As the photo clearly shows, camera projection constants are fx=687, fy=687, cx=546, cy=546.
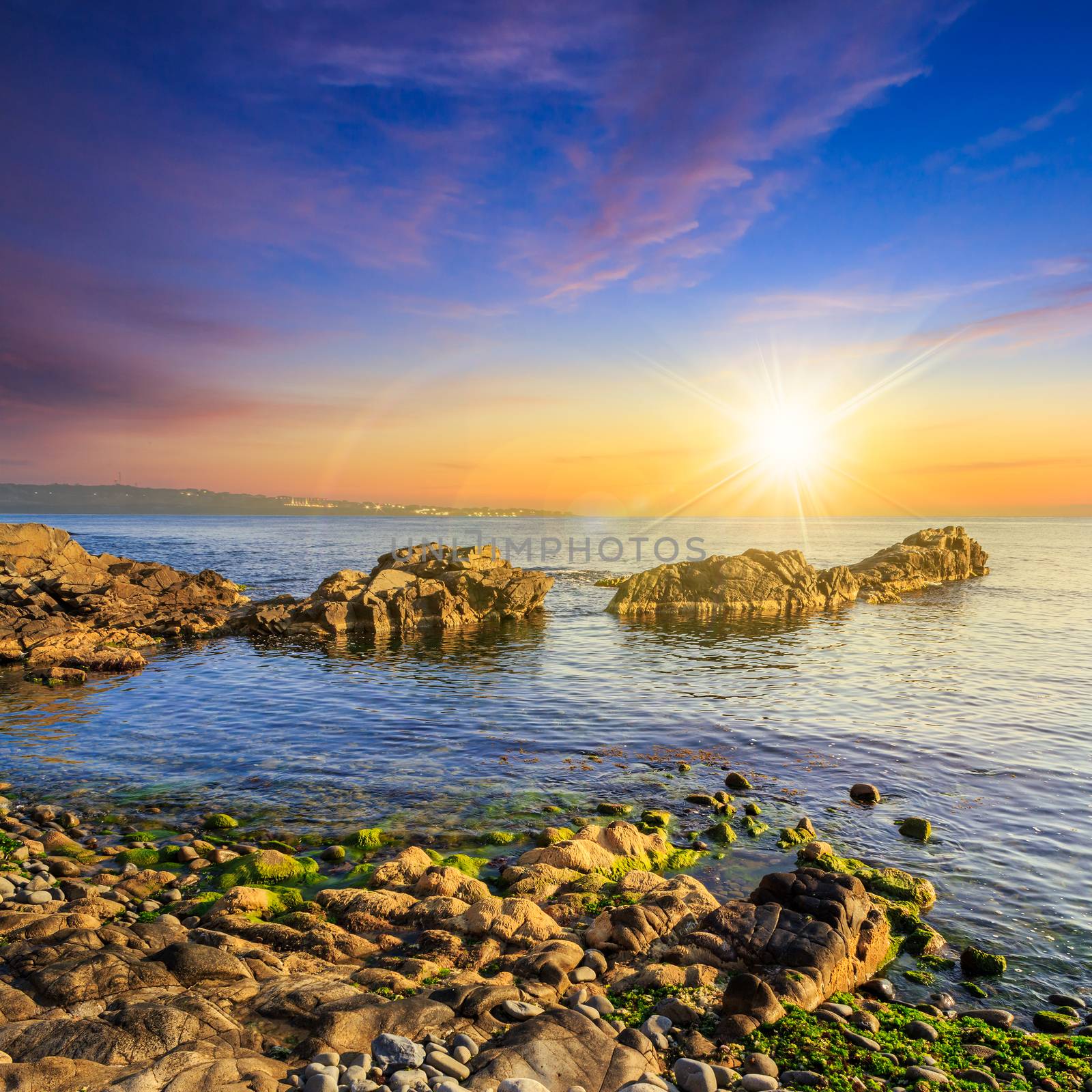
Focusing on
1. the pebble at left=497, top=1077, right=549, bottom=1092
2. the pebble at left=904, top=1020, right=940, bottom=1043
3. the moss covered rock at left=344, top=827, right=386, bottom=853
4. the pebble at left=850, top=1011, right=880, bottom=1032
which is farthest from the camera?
the moss covered rock at left=344, top=827, right=386, bottom=853

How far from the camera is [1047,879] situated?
478 inches

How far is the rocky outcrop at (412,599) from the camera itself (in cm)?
4019

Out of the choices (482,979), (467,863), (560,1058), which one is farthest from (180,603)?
(560,1058)

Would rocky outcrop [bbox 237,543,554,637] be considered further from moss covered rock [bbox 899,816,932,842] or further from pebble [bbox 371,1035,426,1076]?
pebble [bbox 371,1035,426,1076]

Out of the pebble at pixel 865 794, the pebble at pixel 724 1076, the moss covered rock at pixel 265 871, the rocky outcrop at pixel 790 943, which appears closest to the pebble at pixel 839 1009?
the rocky outcrop at pixel 790 943

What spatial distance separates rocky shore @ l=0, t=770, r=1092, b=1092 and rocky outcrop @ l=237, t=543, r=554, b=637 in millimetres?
27650

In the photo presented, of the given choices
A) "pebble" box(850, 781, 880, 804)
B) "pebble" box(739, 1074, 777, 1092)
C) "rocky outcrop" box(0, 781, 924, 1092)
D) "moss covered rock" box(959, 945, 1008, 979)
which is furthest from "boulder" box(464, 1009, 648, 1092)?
"pebble" box(850, 781, 880, 804)

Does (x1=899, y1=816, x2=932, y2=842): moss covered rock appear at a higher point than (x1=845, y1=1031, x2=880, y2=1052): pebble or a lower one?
lower

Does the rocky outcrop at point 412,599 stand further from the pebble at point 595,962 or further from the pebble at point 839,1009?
the pebble at point 839,1009

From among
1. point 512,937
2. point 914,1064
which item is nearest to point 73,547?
point 512,937

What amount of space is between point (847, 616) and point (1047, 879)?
3852cm

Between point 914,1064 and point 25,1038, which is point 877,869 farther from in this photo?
point 25,1038

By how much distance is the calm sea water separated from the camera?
13.1m

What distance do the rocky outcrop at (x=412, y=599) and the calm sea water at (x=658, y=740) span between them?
340cm
